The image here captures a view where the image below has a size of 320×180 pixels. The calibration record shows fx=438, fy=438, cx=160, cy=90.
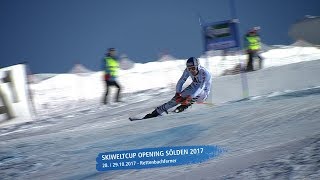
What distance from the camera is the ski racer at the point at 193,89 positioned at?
7379mm

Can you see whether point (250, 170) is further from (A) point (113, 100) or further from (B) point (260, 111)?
(A) point (113, 100)

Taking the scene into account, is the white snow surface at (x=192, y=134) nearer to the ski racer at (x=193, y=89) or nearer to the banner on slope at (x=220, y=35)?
the ski racer at (x=193, y=89)

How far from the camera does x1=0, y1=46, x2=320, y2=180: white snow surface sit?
4.03 metres

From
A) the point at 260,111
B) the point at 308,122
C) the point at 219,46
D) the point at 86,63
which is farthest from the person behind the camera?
the point at 86,63

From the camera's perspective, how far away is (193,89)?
7457mm

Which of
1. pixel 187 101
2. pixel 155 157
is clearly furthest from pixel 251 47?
pixel 155 157

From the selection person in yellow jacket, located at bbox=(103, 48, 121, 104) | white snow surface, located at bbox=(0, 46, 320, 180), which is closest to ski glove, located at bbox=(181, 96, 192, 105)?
white snow surface, located at bbox=(0, 46, 320, 180)

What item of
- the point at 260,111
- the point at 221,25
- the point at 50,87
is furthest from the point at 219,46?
the point at 50,87

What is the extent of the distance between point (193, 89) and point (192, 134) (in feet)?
6.21

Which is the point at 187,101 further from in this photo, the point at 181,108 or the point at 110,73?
the point at 110,73

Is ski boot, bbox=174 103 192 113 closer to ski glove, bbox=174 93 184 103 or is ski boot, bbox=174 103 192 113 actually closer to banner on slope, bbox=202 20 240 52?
ski glove, bbox=174 93 184 103

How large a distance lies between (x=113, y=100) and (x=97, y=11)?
4999mm

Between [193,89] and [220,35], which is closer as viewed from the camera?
[193,89]

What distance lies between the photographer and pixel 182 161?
435 centimetres
